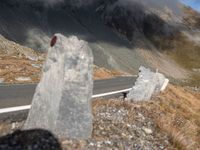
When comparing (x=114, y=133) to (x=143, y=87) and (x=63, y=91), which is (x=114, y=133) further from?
(x=143, y=87)

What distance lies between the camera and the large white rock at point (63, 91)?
10.6 meters

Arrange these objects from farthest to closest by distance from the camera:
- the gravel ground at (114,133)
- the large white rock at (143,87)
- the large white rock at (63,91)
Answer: the large white rock at (143,87) → the large white rock at (63,91) → the gravel ground at (114,133)

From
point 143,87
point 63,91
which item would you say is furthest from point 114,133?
point 143,87

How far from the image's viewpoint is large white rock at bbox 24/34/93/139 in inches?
418

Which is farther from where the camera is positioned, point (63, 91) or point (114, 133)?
point (114, 133)

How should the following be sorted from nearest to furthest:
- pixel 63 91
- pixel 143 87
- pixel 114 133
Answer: pixel 63 91, pixel 114 133, pixel 143 87

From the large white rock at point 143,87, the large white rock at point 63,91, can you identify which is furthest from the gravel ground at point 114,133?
the large white rock at point 143,87

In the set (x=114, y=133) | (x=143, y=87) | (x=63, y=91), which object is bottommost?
(x=143, y=87)

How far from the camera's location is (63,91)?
35.0ft

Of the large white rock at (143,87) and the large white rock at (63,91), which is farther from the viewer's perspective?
the large white rock at (143,87)

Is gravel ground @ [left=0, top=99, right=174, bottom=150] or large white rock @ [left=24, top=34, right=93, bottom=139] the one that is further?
large white rock @ [left=24, top=34, right=93, bottom=139]

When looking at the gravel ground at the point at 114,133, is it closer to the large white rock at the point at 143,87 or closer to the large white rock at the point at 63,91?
the large white rock at the point at 63,91

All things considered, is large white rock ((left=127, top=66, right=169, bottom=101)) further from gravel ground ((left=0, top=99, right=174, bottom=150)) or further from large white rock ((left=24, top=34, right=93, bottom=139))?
large white rock ((left=24, top=34, right=93, bottom=139))

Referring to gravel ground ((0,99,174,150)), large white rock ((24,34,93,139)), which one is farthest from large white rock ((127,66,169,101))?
large white rock ((24,34,93,139))
